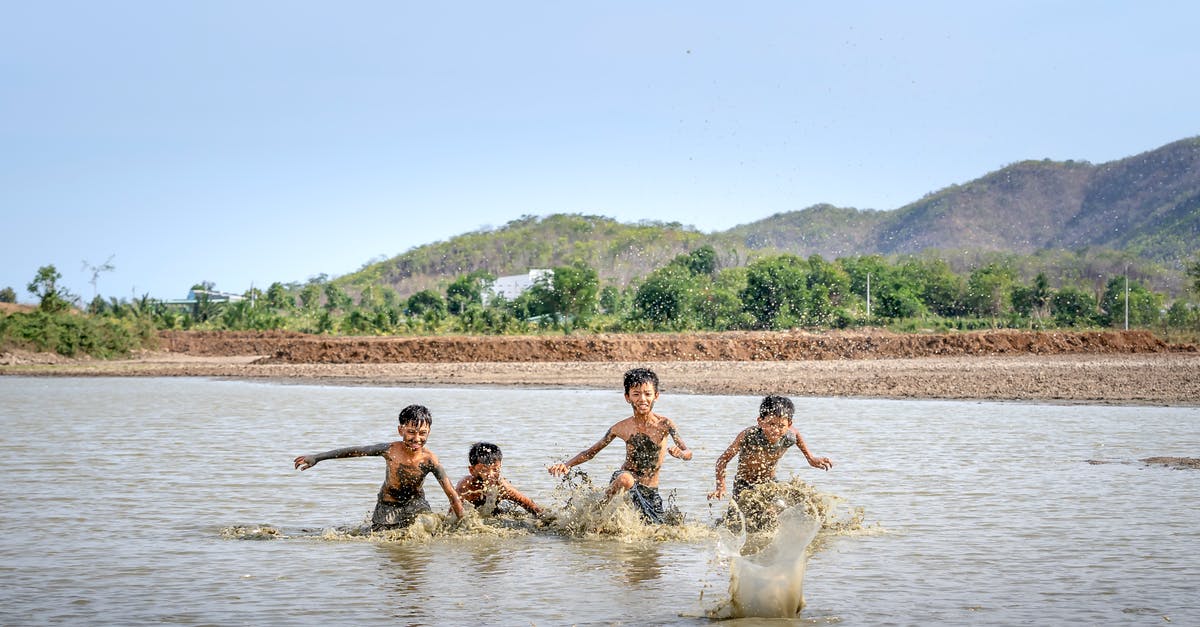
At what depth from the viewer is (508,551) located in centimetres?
933

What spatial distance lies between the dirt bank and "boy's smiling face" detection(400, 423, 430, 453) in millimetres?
17452

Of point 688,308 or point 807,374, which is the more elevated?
point 688,308

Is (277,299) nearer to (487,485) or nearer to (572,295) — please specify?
(572,295)

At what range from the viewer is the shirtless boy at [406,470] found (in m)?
9.26

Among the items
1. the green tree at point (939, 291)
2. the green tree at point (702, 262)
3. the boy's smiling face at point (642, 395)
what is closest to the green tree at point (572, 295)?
the green tree at point (939, 291)

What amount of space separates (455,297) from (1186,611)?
73.0 m

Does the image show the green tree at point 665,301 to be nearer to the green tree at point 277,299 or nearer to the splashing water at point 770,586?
the green tree at point 277,299

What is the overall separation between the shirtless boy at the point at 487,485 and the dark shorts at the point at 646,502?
812 millimetres

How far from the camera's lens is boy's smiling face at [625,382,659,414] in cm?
946

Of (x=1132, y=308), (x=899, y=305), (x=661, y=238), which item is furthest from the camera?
(x=661, y=238)

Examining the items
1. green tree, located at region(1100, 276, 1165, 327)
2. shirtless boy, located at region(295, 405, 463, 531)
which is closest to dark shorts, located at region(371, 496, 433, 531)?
shirtless boy, located at region(295, 405, 463, 531)

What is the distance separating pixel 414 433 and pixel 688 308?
2202 inches

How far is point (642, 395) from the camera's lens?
945 cm

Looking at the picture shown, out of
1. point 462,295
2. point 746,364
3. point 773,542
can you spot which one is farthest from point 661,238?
point 773,542
